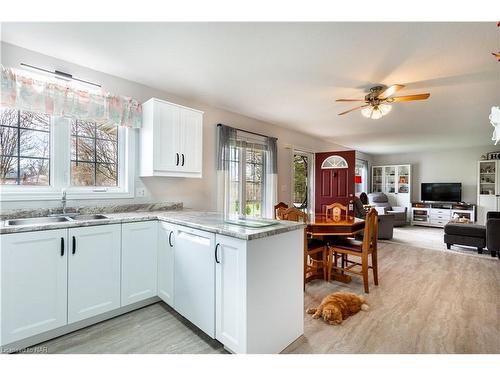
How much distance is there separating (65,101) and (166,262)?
1.82m

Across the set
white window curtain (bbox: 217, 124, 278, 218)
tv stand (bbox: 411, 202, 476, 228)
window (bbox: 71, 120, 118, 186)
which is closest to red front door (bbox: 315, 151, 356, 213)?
white window curtain (bbox: 217, 124, 278, 218)

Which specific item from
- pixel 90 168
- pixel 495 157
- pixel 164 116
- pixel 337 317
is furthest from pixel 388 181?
pixel 90 168

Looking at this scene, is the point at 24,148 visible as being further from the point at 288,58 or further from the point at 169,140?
the point at 288,58

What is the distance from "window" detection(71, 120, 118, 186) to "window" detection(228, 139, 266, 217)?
1703 millimetres

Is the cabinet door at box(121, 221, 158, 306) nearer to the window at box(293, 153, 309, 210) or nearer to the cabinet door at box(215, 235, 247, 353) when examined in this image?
the cabinet door at box(215, 235, 247, 353)

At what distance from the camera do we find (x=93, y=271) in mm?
1967

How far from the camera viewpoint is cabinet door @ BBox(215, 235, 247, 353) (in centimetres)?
150

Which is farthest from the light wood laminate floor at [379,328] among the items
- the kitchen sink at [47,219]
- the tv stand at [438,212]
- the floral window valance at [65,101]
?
the tv stand at [438,212]

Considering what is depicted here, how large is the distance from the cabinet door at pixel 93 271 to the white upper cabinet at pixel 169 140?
2.84 feet

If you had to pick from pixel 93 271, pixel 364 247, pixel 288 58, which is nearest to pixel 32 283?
pixel 93 271

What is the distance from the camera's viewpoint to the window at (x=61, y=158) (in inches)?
84.6

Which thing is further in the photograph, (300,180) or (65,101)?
(300,180)
